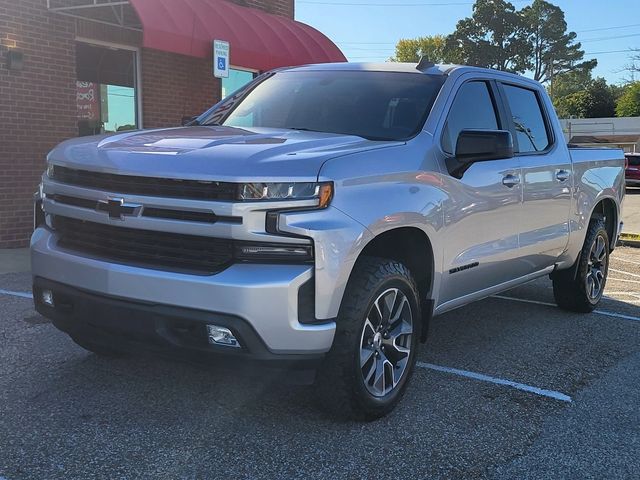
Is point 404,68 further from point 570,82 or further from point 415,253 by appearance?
point 570,82

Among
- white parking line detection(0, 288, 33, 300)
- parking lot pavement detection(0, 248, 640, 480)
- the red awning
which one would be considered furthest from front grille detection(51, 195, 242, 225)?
the red awning

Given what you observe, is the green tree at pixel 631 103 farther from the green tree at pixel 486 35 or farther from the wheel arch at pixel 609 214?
the wheel arch at pixel 609 214

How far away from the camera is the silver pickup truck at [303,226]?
9.77 ft

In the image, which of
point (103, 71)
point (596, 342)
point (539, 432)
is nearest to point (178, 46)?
point (103, 71)

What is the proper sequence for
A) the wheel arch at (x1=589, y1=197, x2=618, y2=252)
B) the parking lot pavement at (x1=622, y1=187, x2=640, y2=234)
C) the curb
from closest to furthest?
the wheel arch at (x1=589, y1=197, x2=618, y2=252) < the curb < the parking lot pavement at (x1=622, y1=187, x2=640, y2=234)

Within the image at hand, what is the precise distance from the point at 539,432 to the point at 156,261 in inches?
85.1

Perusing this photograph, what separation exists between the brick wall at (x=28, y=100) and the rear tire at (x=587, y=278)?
6538 millimetres

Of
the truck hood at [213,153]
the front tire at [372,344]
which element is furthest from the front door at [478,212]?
the truck hood at [213,153]

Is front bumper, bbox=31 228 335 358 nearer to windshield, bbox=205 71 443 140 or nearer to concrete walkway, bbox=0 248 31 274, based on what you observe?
windshield, bbox=205 71 443 140

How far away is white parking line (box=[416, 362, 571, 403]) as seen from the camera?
408cm

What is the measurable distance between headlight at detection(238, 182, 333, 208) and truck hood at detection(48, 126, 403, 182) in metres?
0.03

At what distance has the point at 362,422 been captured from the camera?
11.5 feet

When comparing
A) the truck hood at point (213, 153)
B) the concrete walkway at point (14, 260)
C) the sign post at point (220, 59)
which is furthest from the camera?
the sign post at point (220, 59)

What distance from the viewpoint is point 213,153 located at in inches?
124
